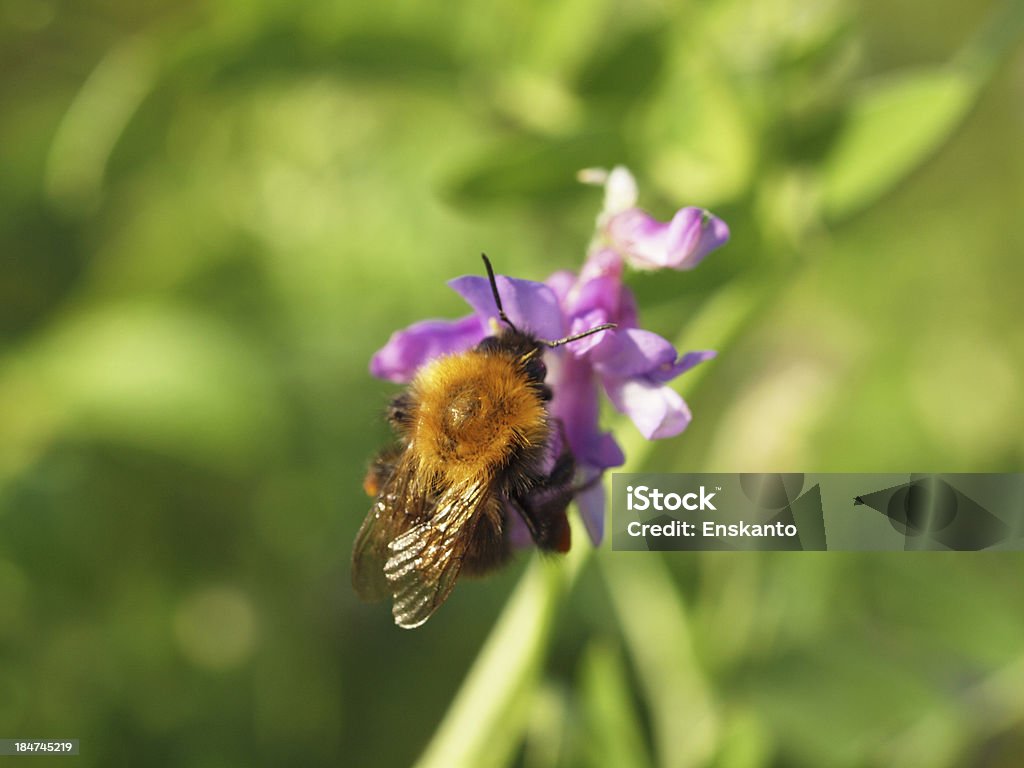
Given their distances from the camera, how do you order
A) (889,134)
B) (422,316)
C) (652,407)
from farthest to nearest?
(422,316), (889,134), (652,407)

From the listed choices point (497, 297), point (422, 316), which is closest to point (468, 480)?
point (497, 297)

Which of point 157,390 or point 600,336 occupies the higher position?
point 157,390

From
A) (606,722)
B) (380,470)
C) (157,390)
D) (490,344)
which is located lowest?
(606,722)

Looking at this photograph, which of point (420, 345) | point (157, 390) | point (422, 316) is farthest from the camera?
point (422, 316)

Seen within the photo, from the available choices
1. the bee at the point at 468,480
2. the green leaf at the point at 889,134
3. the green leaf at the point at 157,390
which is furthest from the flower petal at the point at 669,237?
the green leaf at the point at 157,390

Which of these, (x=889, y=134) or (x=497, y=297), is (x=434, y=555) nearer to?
(x=497, y=297)

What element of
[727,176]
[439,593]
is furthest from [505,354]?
[727,176]
